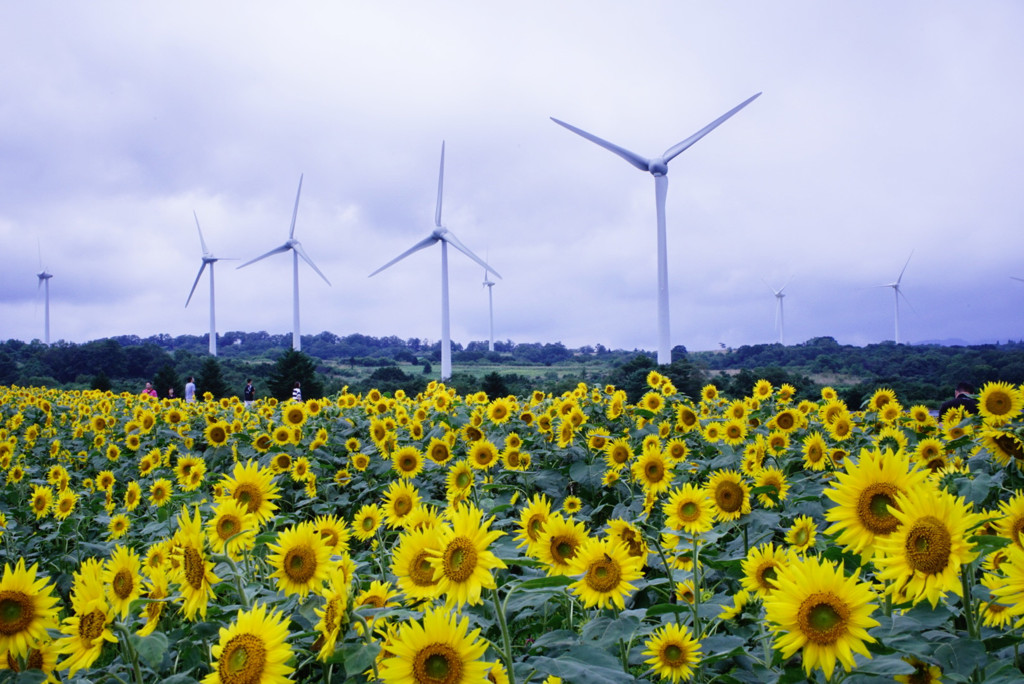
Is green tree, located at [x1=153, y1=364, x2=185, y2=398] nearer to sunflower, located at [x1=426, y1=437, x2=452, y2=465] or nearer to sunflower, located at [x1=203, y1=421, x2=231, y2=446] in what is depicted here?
sunflower, located at [x1=203, y1=421, x2=231, y2=446]

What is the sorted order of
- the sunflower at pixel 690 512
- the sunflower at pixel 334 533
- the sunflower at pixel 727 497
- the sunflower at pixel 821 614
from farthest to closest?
the sunflower at pixel 727 497
the sunflower at pixel 690 512
the sunflower at pixel 334 533
the sunflower at pixel 821 614

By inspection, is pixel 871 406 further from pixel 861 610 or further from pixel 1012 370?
pixel 1012 370

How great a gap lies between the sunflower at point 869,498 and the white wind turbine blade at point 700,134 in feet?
98.5

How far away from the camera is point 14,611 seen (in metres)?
2.10

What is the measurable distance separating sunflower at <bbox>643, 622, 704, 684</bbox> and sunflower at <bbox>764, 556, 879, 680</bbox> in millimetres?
530

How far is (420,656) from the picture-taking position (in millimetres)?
1730

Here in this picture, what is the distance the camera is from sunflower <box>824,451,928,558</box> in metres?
1.95

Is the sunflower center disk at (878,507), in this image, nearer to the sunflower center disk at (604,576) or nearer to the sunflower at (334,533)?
the sunflower center disk at (604,576)

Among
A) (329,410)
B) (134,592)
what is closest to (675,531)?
(134,592)

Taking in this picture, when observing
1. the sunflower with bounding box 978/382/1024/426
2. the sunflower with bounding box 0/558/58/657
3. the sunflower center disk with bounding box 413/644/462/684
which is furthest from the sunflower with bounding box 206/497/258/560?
the sunflower with bounding box 978/382/1024/426

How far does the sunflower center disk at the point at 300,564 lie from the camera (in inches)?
85.2

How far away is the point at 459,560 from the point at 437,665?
29cm

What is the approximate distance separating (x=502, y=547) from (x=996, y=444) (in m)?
3.65

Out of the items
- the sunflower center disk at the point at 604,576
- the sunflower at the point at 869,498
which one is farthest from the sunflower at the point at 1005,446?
the sunflower center disk at the point at 604,576
